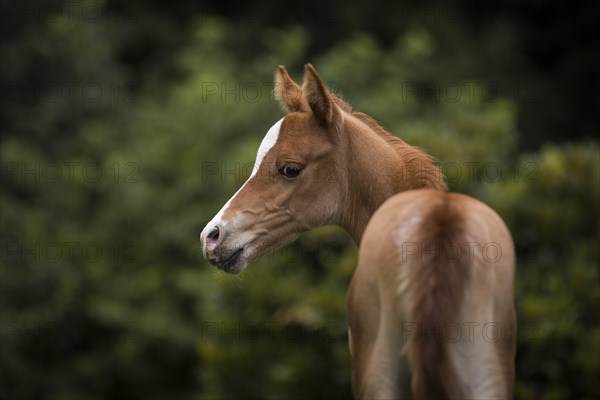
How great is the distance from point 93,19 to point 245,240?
11058 millimetres

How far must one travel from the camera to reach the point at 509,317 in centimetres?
311

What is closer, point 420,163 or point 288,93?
point 420,163

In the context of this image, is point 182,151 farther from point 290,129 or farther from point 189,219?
point 290,129

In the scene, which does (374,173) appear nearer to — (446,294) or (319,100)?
(319,100)

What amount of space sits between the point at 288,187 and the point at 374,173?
0.39 m

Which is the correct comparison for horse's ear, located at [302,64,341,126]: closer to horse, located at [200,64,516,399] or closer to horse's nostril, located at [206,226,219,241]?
horse's nostril, located at [206,226,219,241]

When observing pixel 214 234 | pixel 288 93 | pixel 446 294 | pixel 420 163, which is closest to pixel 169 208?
pixel 288 93

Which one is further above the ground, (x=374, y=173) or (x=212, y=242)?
(x=374, y=173)

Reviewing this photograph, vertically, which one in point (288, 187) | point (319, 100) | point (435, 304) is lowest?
point (435, 304)

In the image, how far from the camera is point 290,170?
4.13 metres

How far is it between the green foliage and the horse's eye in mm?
4322

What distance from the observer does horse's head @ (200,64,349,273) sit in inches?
162

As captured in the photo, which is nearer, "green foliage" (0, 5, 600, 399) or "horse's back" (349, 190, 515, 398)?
"horse's back" (349, 190, 515, 398)

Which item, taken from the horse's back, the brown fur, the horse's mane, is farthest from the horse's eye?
the brown fur
